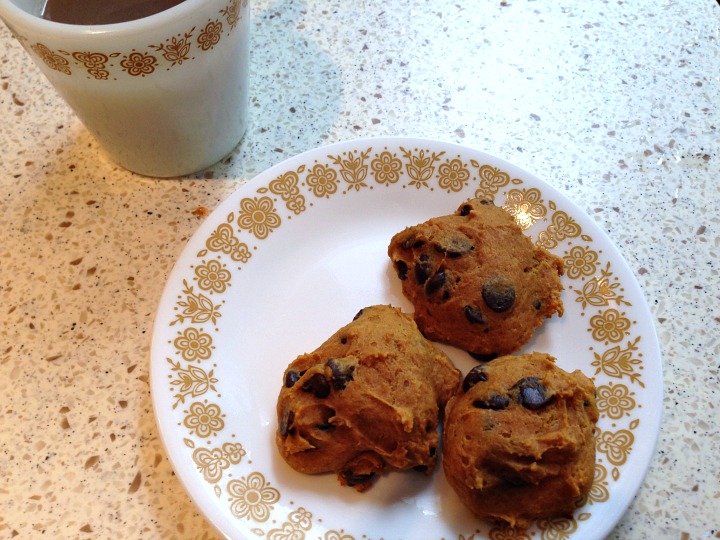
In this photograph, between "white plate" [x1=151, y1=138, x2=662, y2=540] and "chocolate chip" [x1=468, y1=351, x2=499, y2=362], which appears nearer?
"white plate" [x1=151, y1=138, x2=662, y2=540]

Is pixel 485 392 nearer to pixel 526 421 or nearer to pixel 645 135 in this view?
pixel 526 421

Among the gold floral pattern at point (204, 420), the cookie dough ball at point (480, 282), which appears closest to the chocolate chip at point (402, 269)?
the cookie dough ball at point (480, 282)

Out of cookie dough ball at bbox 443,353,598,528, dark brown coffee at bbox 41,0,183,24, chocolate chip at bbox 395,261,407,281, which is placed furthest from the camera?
chocolate chip at bbox 395,261,407,281

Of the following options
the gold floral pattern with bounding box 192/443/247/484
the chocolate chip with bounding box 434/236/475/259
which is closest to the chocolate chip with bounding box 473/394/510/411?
the chocolate chip with bounding box 434/236/475/259

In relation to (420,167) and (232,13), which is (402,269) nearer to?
(420,167)

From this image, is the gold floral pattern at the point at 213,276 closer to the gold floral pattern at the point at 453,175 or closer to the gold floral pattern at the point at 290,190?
the gold floral pattern at the point at 290,190

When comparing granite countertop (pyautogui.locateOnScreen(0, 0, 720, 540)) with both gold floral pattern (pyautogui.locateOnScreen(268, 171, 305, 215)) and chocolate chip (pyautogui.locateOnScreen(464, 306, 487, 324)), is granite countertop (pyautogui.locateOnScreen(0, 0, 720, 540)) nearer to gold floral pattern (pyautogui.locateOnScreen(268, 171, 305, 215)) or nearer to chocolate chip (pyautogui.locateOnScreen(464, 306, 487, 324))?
gold floral pattern (pyautogui.locateOnScreen(268, 171, 305, 215))

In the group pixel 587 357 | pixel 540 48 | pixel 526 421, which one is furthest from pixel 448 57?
pixel 526 421
